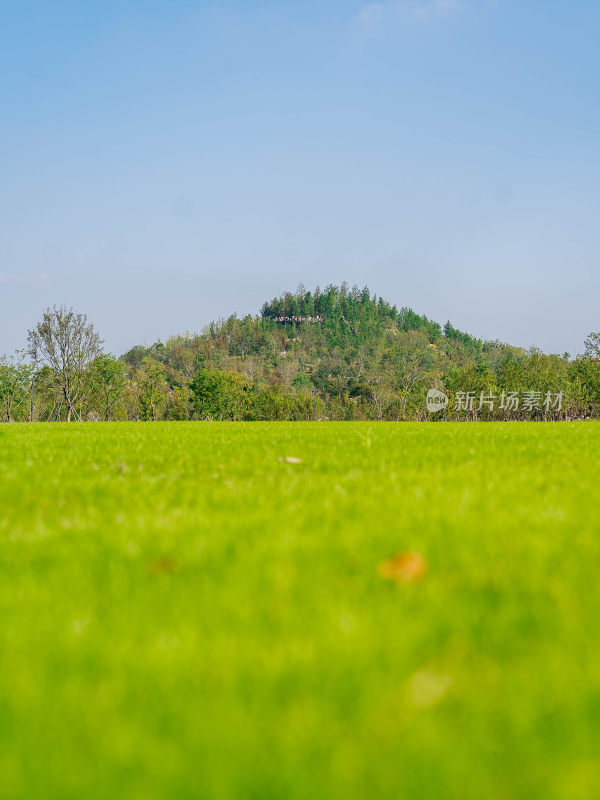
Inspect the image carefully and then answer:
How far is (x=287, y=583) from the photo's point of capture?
262 centimetres

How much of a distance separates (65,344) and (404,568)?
219ft

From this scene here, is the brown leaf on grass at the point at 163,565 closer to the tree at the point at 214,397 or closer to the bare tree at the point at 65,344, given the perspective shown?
the bare tree at the point at 65,344

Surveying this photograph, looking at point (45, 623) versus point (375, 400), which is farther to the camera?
point (375, 400)

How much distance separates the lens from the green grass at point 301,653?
1.45 m

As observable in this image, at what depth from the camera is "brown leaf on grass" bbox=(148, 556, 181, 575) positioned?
114 inches

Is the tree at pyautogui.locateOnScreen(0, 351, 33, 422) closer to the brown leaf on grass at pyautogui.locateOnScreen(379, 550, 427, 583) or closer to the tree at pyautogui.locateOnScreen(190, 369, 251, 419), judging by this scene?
the tree at pyautogui.locateOnScreen(190, 369, 251, 419)

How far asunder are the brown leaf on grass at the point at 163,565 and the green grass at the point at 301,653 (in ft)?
0.05

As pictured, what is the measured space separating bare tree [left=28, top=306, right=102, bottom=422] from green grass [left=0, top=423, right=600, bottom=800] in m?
63.6

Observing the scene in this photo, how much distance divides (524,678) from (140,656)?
49.4 inches

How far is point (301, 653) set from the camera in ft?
6.41

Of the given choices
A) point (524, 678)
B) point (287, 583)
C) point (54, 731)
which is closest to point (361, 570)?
point (287, 583)

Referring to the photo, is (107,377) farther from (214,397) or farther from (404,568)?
(404,568)

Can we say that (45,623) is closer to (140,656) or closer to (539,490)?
(140,656)

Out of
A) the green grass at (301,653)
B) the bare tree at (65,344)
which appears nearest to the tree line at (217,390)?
the bare tree at (65,344)
